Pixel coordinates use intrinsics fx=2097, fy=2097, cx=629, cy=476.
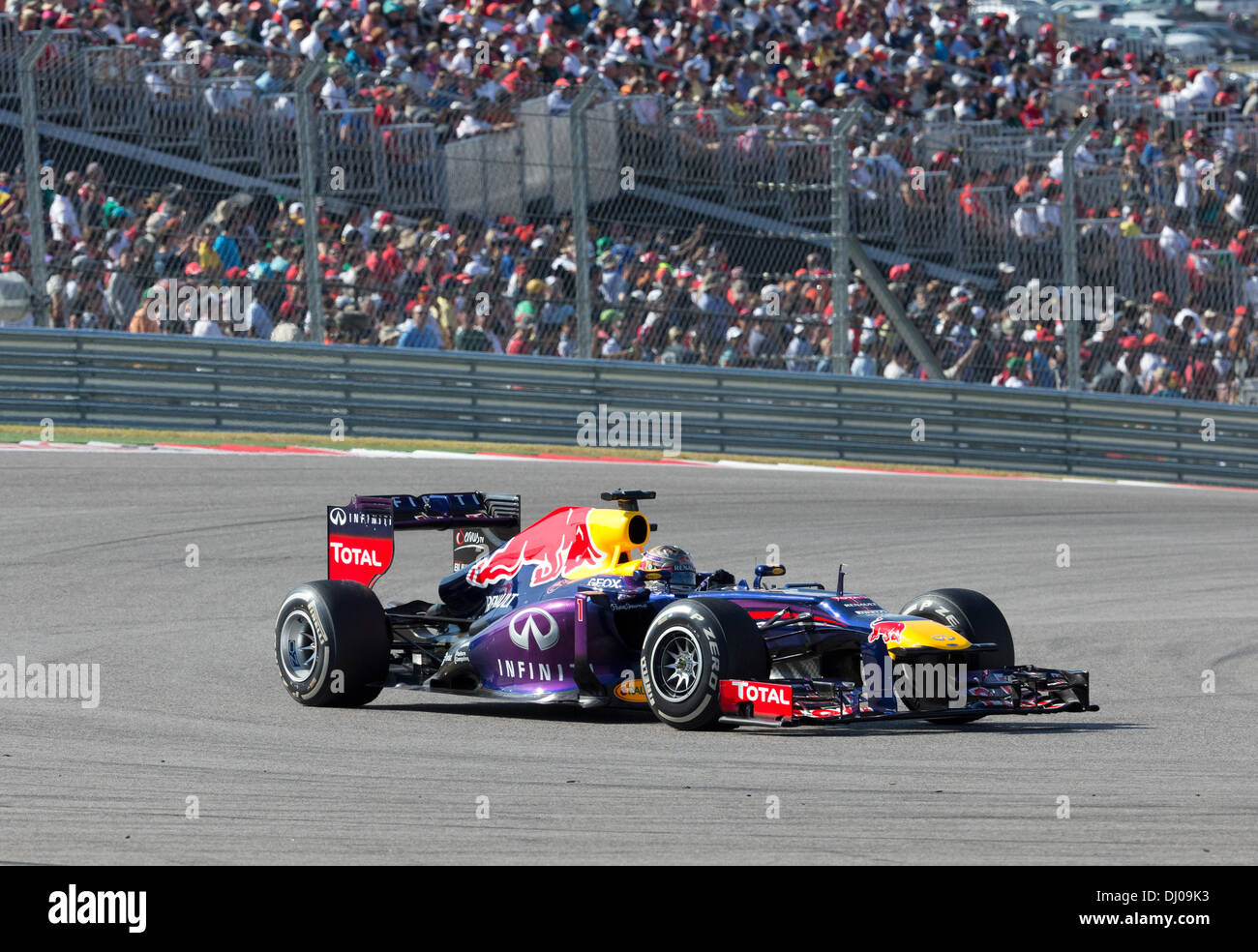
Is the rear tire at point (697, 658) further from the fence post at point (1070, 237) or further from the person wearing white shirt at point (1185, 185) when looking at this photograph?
the person wearing white shirt at point (1185, 185)

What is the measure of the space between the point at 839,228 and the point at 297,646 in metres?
10.1

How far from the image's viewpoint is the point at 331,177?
18109mm

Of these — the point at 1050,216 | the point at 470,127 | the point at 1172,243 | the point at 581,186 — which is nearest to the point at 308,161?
the point at 470,127

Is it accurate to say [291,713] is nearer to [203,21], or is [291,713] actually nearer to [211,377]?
[211,377]

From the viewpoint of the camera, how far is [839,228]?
1909 centimetres

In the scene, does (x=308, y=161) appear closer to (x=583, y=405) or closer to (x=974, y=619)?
(x=583, y=405)

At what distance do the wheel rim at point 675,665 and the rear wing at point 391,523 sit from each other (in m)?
1.98

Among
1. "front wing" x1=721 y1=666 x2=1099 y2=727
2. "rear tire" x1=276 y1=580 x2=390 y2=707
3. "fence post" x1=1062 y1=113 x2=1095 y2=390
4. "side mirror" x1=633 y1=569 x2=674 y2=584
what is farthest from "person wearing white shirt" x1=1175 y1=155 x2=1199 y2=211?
"rear tire" x1=276 y1=580 x2=390 y2=707

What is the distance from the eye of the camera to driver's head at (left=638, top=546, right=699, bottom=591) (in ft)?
31.8

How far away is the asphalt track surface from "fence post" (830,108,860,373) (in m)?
1.68

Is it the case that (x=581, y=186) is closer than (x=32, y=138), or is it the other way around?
(x=32, y=138)

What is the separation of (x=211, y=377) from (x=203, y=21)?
5.54m

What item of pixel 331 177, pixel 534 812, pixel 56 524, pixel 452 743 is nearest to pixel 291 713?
pixel 452 743
